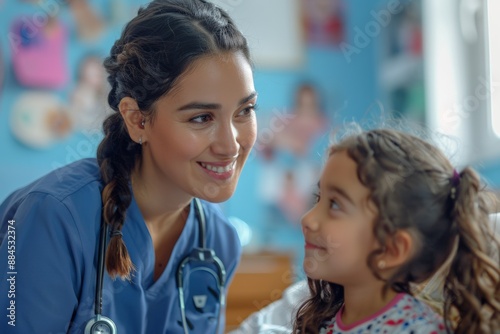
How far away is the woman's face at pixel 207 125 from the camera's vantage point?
4.97 feet

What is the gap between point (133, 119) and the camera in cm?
162

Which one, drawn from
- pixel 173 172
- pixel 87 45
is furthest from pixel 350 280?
pixel 87 45

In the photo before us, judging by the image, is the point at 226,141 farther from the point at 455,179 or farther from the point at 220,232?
the point at 455,179

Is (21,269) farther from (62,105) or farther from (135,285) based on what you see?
(62,105)

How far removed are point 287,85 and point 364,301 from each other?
299cm

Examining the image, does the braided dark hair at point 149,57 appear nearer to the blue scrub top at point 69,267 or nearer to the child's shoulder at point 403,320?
the blue scrub top at point 69,267

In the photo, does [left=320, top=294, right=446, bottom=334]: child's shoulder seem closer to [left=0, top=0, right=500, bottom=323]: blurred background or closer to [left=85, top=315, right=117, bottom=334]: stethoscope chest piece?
[left=85, top=315, right=117, bottom=334]: stethoscope chest piece

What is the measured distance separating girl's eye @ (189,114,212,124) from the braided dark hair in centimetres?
9

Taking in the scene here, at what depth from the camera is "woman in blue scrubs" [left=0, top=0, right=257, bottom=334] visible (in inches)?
57.3

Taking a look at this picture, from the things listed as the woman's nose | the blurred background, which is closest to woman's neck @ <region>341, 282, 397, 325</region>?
the woman's nose

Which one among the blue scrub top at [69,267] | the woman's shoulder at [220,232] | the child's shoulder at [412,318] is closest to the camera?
the child's shoulder at [412,318]

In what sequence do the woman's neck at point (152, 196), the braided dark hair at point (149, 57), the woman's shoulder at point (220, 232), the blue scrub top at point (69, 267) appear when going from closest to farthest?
the blue scrub top at point (69, 267)
the braided dark hair at point (149, 57)
the woman's neck at point (152, 196)
the woman's shoulder at point (220, 232)

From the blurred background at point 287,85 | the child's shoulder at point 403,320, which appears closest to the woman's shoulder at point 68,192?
the child's shoulder at point 403,320

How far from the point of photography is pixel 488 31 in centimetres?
344
